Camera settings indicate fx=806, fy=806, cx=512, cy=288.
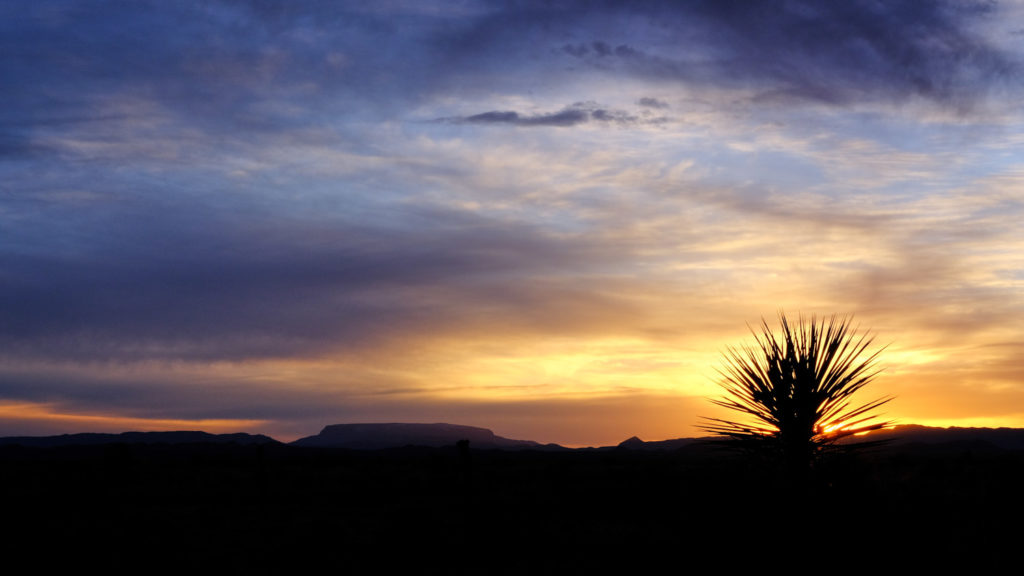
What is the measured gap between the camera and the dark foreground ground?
804cm

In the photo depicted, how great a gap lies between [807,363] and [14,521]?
56.5 feet

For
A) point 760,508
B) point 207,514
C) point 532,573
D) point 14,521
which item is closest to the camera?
point 760,508

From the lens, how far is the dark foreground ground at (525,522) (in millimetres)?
8039

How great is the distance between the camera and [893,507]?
8.04 meters

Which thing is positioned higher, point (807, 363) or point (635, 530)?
point (807, 363)

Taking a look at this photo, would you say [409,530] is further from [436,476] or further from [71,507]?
[436,476]

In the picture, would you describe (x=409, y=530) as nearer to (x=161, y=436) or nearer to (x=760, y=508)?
(x=760, y=508)

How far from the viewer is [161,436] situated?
174 meters

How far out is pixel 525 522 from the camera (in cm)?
1683

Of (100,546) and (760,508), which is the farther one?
(100,546)

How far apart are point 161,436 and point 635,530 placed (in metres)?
178

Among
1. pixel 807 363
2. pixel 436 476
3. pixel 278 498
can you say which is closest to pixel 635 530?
pixel 807 363

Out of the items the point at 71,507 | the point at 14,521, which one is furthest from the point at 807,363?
the point at 71,507

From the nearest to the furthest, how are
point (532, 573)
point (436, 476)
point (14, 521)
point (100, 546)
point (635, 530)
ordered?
point (532, 573) → point (100, 546) → point (635, 530) → point (14, 521) → point (436, 476)
